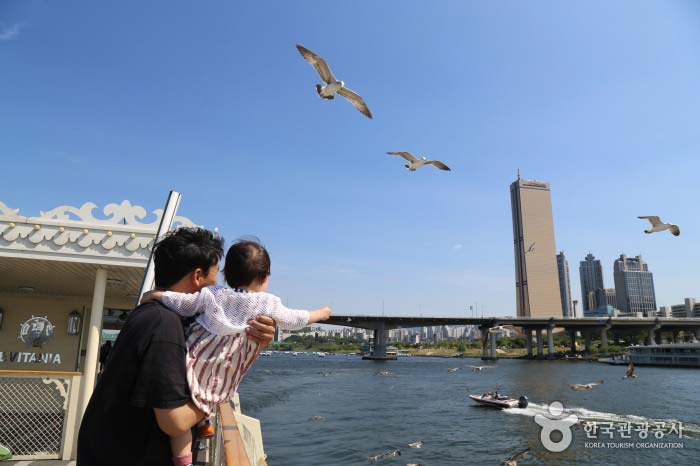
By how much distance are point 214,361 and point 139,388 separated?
0.26 m

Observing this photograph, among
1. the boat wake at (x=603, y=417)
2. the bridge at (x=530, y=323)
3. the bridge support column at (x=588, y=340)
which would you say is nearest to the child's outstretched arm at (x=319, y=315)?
the boat wake at (x=603, y=417)

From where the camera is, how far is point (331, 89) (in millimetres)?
9781

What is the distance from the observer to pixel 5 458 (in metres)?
5.90

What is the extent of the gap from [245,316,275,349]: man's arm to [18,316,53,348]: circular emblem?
11934 millimetres

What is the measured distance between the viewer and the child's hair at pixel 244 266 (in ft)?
5.94

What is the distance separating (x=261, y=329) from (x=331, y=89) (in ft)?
29.2

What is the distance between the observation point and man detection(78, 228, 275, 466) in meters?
1.38

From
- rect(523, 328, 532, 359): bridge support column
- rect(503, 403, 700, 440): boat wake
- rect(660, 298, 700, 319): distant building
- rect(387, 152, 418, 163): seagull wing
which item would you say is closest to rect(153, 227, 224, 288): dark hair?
rect(387, 152, 418, 163): seagull wing

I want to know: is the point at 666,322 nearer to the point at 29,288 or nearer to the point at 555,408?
the point at 555,408

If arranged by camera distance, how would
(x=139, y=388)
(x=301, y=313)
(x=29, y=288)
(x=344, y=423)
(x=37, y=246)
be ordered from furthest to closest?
1. (x=344, y=423)
2. (x=29, y=288)
3. (x=37, y=246)
4. (x=301, y=313)
5. (x=139, y=388)

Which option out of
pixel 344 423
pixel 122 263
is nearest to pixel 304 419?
pixel 344 423

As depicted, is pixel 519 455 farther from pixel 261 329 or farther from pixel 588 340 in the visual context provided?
pixel 588 340

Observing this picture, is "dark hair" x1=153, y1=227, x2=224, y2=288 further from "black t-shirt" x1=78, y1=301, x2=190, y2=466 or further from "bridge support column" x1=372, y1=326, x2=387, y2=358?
"bridge support column" x1=372, y1=326, x2=387, y2=358

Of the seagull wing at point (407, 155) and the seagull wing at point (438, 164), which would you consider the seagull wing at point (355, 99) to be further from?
the seagull wing at point (438, 164)
